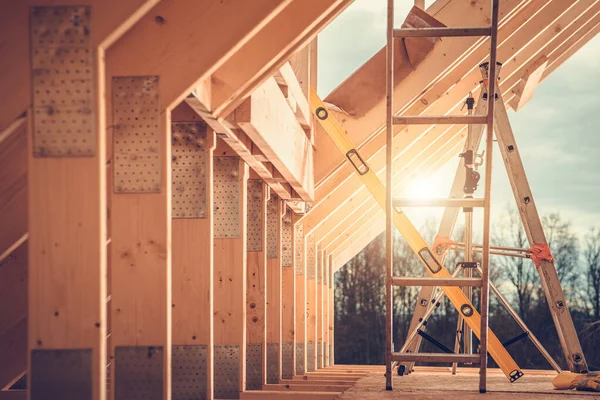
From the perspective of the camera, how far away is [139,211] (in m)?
4.08

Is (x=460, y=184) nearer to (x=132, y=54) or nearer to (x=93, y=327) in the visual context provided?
(x=132, y=54)

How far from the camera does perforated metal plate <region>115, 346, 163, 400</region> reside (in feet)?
13.6

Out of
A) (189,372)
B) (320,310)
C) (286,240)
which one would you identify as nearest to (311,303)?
(320,310)

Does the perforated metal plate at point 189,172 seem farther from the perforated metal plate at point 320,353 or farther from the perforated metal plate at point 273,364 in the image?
the perforated metal plate at point 320,353

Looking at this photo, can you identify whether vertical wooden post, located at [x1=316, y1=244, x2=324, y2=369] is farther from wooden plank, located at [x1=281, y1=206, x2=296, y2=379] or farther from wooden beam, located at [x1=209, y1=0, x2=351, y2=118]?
wooden beam, located at [x1=209, y1=0, x2=351, y2=118]

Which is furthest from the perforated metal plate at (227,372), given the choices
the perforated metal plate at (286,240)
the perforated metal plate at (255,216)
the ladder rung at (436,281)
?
the perforated metal plate at (286,240)

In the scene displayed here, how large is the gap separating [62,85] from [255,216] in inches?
157

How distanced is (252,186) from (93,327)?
13.3 feet

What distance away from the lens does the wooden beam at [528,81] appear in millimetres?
9100

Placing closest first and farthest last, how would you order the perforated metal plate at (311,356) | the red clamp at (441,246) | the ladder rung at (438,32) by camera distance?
the ladder rung at (438,32) → the red clamp at (441,246) → the perforated metal plate at (311,356)

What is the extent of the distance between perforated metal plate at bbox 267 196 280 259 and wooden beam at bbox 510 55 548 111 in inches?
104

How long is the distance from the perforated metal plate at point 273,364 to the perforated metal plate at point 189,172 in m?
3.54

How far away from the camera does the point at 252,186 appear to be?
7.55 meters

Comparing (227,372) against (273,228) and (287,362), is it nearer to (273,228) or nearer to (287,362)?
(273,228)
